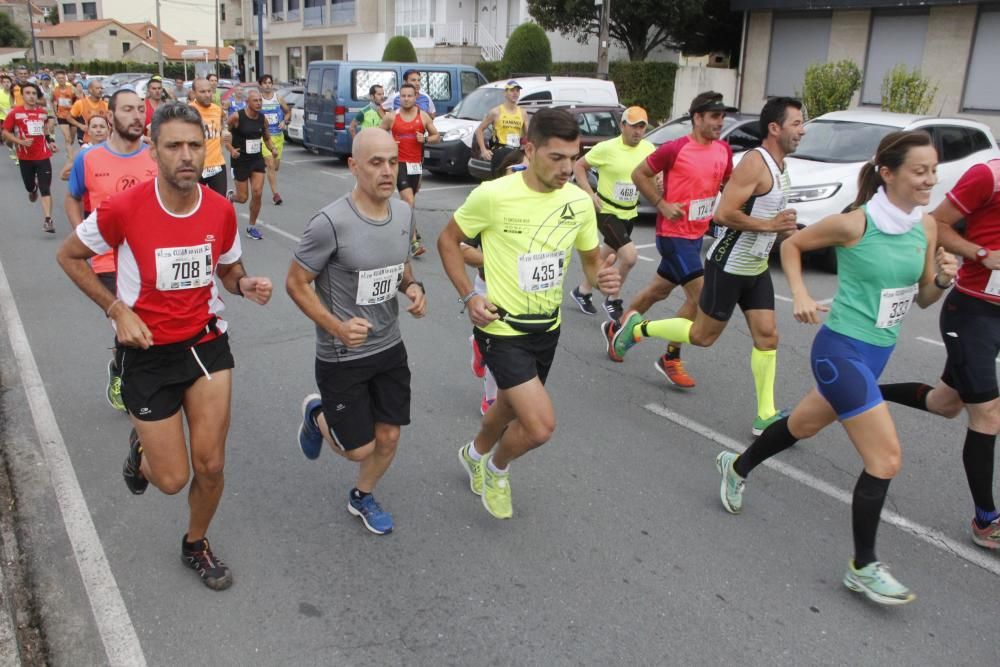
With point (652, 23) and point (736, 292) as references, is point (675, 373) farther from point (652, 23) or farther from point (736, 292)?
point (652, 23)

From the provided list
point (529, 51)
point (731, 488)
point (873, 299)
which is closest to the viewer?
point (873, 299)

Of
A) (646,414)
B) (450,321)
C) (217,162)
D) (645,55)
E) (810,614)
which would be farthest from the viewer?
(645,55)

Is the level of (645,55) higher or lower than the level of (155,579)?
higher

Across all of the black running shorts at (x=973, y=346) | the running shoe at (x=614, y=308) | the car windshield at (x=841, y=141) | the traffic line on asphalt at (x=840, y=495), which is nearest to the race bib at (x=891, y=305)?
the black running shorts at (x=973, y=346)

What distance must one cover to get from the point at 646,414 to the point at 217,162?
6.90m

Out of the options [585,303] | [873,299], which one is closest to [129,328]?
[873,299]

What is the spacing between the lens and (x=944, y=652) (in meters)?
3.17

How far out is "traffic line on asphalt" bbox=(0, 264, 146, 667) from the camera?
3131mm

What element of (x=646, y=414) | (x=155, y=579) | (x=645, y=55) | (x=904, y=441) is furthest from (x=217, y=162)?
(x=645, y=55)

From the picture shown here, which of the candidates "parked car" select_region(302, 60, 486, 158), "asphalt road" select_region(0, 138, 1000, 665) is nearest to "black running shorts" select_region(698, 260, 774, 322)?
"asphalt road" select_region(0, 138, 1000, 665)

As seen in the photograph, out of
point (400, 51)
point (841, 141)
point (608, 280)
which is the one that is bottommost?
point (608, 280)

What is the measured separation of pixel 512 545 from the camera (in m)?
3.87

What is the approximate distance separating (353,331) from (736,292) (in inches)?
104

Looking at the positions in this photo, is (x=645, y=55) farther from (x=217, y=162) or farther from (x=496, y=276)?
(x=496, y=276)
